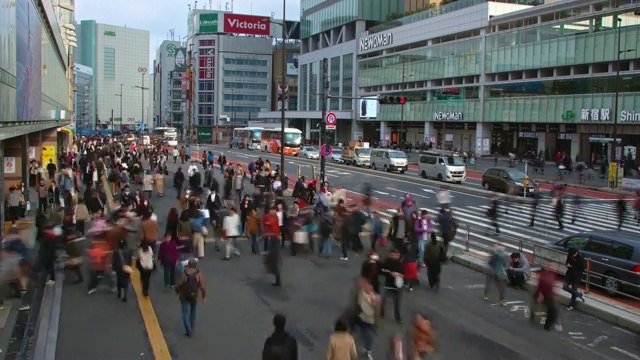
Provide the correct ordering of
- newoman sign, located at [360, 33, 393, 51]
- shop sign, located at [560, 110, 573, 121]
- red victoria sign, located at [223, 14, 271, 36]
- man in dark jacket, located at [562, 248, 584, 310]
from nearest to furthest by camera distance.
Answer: man in dark jacket, located at [562, 248, 584, 310]
shop sign, located at [560, 110, 573, 121]
newoman sign, located at [360, 33, 393, 51]
red victoria sign, located at [223, 14, 271, 36]

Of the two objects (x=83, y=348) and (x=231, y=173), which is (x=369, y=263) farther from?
(x=231, y=173)

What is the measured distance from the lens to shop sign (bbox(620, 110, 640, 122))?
171ft

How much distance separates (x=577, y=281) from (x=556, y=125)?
53854mm

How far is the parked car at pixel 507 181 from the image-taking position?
114ft

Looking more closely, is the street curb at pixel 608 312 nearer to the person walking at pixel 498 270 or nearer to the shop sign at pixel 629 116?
the person walking at pixel 498 270

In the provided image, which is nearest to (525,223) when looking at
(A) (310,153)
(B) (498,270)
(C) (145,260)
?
(B) (498,270)

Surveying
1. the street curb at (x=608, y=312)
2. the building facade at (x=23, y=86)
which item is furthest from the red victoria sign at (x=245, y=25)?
the street curb at (x=608, y=312)

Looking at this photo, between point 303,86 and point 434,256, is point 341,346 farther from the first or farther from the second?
point 303,86

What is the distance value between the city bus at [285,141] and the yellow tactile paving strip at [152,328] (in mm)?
56903

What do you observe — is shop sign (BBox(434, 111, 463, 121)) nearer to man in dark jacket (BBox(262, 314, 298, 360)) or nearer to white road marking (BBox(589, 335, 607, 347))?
white road marking (BBox(589, 335, 607, 347))

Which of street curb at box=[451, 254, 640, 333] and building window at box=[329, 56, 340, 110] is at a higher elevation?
building window at box=[329, 56, 340, 110]

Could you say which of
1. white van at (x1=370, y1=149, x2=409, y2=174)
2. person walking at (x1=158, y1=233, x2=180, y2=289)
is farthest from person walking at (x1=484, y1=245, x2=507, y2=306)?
white van at (x1=370, y1=149, x2=409, y2=174)

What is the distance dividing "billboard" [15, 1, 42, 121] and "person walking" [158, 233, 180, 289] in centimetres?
1097

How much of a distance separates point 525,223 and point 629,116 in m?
33.2
